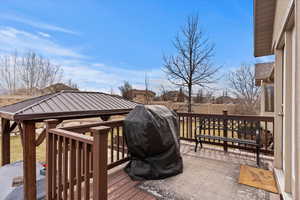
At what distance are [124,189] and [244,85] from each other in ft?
46.0

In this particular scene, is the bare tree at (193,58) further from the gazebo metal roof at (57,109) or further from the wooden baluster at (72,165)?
the wooden baluster at (72,165)

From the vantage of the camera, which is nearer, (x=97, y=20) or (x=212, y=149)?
(x=212, y=149)

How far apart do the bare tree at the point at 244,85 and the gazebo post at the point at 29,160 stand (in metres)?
12.8

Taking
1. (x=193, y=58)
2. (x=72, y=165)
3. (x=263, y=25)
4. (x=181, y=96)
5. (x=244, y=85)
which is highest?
(x=193, y=58)

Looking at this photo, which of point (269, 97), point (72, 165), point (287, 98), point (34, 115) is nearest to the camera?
point (72, 165)

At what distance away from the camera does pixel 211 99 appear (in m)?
14.0

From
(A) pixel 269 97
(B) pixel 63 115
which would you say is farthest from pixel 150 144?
(A) pixel 269 97

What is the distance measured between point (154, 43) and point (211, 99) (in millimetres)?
7065

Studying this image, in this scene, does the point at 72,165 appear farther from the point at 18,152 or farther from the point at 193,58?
the point at 193,58

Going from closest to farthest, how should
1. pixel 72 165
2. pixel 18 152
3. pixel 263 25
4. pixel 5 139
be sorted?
pixel 72 165 < pixel 263 25 < pixel 5 139 < pixel 18 152

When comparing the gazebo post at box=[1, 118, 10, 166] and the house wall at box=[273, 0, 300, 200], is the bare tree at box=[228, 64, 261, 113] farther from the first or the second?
the gazebo post at box=[1, 118, 10, 166]

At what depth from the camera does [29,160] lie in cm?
276

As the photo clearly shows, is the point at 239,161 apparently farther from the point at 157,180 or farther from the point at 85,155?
the point at 85,155

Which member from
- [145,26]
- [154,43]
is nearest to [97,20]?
[145,26]
